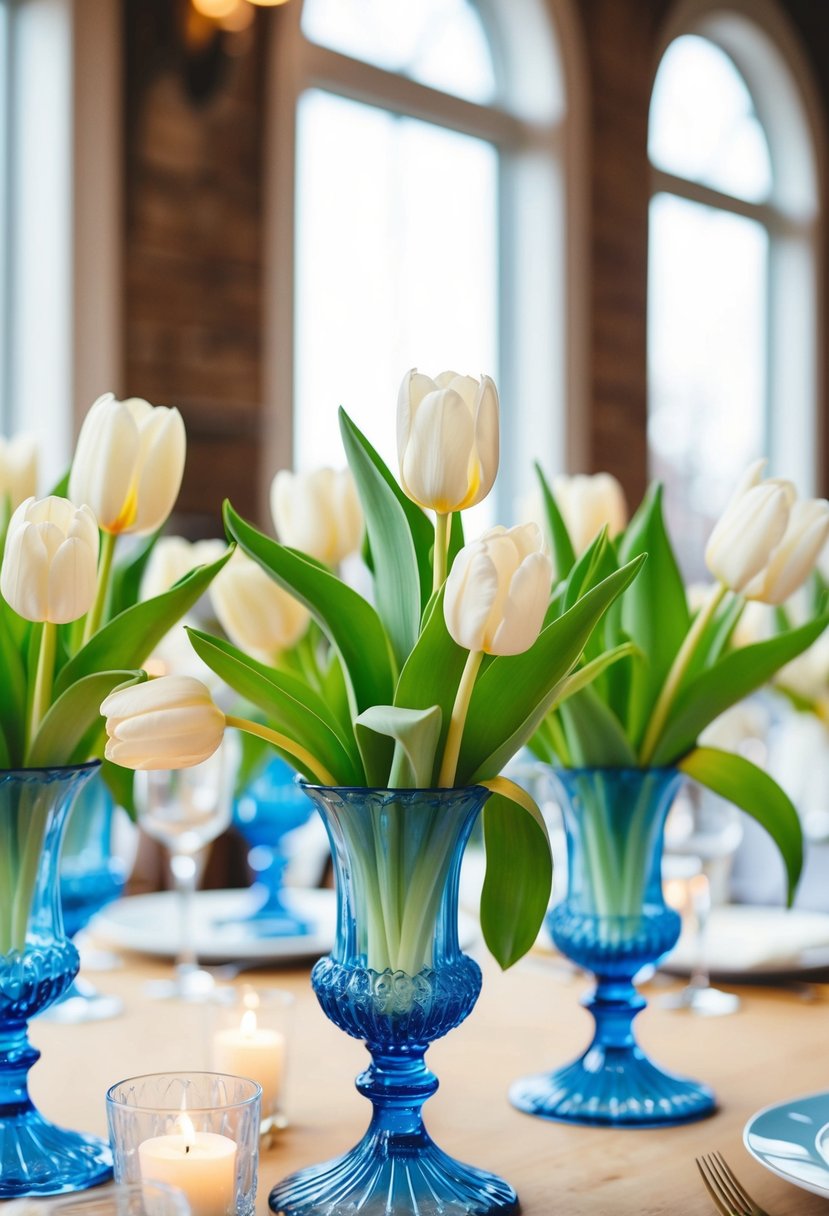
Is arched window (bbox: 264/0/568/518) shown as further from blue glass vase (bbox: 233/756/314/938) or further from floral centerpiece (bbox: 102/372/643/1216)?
floral centerpiece (bbox: 102/372/643/1216)

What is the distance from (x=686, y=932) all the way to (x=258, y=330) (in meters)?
2.21

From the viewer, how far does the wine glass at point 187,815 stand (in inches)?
51.7

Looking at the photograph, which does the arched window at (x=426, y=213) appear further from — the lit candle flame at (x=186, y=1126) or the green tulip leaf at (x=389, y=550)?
the lit candle flame at (x=186, y=1126)

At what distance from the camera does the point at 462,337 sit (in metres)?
4.48

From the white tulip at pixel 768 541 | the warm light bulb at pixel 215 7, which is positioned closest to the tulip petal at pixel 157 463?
the white tulip at pixel 768 541

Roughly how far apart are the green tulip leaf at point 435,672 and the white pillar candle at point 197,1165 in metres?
0.20

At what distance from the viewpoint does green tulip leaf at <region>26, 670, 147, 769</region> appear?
81cm

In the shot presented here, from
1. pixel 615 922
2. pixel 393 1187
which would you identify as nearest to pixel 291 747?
pixel 393 1187

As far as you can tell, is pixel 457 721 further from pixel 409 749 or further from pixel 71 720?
pixel 71 720

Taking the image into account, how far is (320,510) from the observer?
1104 millimetres

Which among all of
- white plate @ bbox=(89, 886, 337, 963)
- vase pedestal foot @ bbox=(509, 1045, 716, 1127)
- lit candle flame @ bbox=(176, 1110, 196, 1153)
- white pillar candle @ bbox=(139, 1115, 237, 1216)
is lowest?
white plate @ bbox=(89, 886, 337, 963)

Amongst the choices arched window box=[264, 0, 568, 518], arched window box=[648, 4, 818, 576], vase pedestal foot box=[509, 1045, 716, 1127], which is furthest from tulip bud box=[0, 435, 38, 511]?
arched window box=[648, 4, 818, 576]

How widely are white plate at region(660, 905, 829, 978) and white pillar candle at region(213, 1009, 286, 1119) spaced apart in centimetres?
49

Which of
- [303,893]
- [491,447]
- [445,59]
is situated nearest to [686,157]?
[445,59]
